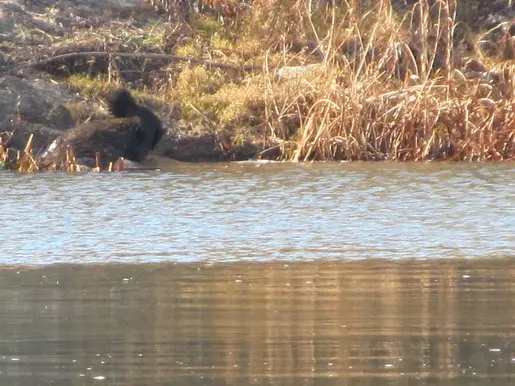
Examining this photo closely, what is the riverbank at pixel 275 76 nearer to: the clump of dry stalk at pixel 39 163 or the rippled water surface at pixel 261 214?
the clump of dry stalk at pixel 39 163

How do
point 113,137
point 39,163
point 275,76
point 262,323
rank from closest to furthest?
1. point 262,323
2. point 39,163
3. point 113,137
4. point 275,76

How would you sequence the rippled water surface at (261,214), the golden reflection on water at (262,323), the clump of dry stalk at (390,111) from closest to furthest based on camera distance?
the golden reflection on water at (262,323) → the rippled water surface at (261,214) → the clump of dry stalk at (390,111)

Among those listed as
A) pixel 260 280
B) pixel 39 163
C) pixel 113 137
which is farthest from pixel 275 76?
pixel 260 280

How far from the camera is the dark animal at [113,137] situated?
1478 cm

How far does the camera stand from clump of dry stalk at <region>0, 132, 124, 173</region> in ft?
47.2

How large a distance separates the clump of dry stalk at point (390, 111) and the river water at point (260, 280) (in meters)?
2.24

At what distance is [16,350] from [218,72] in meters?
12.3

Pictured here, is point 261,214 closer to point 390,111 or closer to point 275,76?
point 390,111

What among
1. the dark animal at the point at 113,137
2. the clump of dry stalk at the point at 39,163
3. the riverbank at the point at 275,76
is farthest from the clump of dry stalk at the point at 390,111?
the clump of dry stalk at the point at 39,163

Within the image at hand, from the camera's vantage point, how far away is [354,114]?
593 inches

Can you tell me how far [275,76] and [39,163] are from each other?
12.3 ft

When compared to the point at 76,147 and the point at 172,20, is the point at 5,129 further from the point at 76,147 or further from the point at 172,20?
the point at 172,20

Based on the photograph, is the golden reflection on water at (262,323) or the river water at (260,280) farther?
the river water at (260,280)

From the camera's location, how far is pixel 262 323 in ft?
20.4
